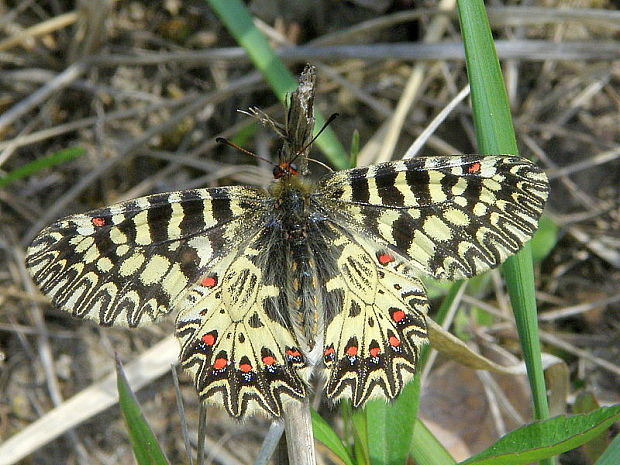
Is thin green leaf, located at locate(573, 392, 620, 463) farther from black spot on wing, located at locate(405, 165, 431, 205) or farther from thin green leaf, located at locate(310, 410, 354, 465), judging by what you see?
black spot on wing, located at locate(405, 165, 431, 205)

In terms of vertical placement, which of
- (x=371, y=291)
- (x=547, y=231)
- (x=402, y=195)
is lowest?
(x=371, y=291)

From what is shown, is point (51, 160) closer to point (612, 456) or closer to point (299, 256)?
point (299, 256)

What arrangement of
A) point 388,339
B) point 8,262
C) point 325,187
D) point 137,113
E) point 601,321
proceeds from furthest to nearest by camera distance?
point 137,113 < point 8,262 < point 601,321 < point 325,187 < point 388,339

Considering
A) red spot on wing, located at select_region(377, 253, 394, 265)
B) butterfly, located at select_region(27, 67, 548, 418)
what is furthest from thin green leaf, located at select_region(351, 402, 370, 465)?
red spot on wing, located at select_region(377, 253, 394, 265)

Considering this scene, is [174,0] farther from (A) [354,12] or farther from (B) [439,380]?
(B) [439,380]

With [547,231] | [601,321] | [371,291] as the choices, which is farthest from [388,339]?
[601,321]

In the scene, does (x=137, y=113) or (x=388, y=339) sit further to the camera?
(x=137, y=113)

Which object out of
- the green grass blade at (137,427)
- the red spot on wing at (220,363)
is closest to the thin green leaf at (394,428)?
the red spot on wing at (220,363)
